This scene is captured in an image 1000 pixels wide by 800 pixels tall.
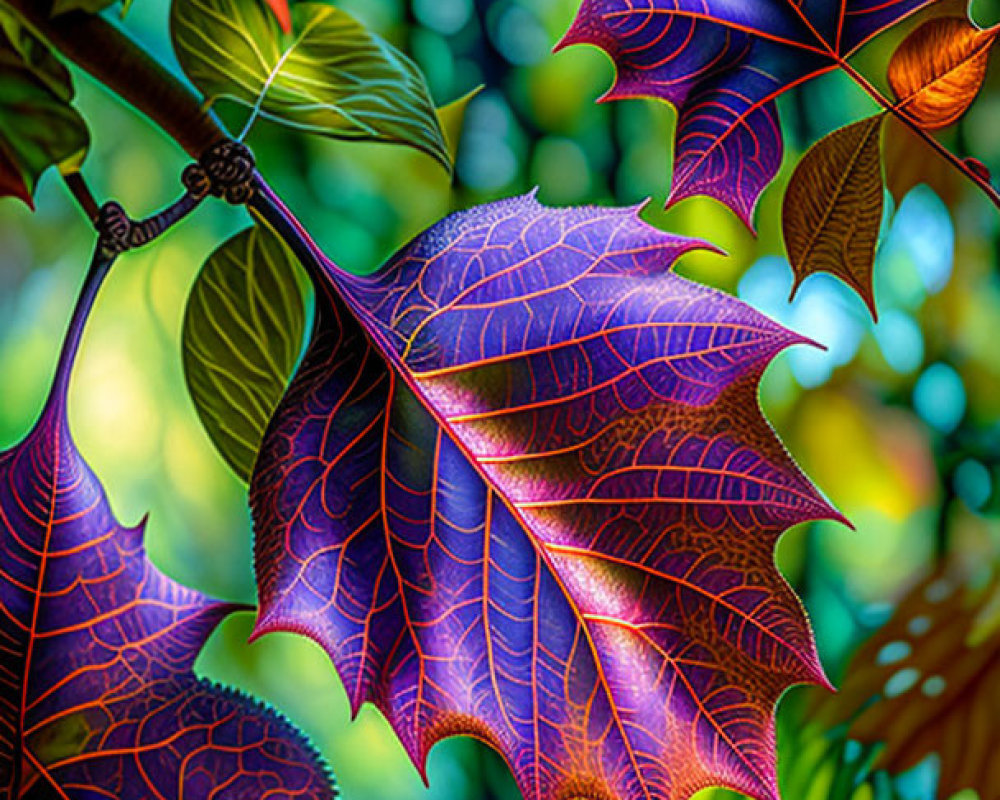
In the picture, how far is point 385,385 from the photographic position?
0.19 m

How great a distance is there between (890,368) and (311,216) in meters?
0.17

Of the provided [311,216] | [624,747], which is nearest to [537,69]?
[311,216]

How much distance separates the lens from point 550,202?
25 centimetres

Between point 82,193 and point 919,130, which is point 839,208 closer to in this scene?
point 919,130

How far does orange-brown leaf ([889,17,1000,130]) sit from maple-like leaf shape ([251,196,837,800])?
9 cm

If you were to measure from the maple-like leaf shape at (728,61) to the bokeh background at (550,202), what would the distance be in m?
0.03

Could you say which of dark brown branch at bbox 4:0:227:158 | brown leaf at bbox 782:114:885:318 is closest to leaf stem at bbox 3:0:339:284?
dark brown branch at bbox 4:0:227:158

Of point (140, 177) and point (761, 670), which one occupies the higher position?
point (140, 177)

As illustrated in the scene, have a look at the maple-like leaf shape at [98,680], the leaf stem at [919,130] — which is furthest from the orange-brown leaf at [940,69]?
the maple-like leaf shape at [98,680]

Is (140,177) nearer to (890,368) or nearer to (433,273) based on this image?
(433,273)

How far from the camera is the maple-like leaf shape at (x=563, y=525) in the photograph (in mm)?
171

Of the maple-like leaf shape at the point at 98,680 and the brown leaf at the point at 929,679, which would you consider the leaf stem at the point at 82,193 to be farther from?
the brown leaf at the point at 929,679

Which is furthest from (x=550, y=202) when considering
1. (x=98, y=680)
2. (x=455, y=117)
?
(x=98, y=680)

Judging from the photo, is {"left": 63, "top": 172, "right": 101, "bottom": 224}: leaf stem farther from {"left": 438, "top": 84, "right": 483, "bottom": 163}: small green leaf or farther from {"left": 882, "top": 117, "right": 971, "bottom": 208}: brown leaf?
{"left": 882, "top": 117, "right": 971, "bottom": 208}: brown leaf
